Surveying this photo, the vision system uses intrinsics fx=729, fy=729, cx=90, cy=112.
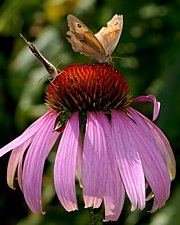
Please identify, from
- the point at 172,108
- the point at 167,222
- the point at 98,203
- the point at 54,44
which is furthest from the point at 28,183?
the point at 54,44

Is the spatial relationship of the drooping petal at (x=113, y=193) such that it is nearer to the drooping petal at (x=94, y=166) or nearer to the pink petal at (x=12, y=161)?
the drooping petal at (x=94, y=166)

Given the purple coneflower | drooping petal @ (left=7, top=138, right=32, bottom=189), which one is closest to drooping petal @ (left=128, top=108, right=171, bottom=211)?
the purple coneflower

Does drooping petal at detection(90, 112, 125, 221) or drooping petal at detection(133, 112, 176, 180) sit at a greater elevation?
drooping petal at detection(90, 112, 125, 221)

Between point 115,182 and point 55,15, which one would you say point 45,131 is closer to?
point 115,182

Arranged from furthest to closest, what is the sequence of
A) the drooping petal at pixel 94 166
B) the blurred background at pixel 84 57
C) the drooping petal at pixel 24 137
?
the blurred background at pixel 84 57
the drooping petal at pixel 24 137
the drooping petal at pixel 94 166

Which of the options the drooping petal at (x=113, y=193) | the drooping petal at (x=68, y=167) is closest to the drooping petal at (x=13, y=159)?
the drooping petal at (x=68, y=167)

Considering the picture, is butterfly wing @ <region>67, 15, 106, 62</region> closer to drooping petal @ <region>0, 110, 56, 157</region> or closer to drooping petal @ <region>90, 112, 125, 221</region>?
drooping petal @ <region>0, 110, 56, 157</region>
